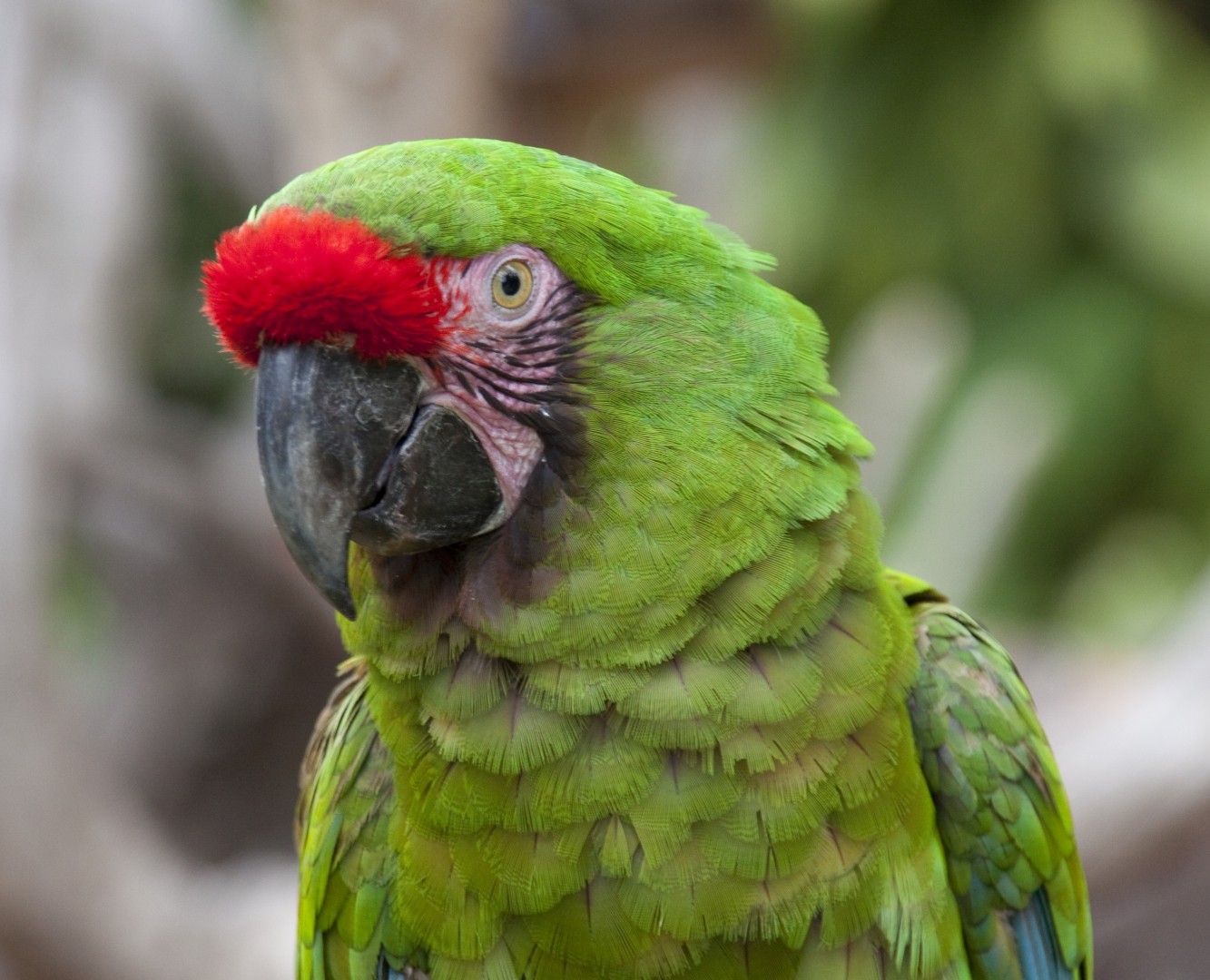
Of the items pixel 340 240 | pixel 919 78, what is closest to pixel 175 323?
pixel 919 78

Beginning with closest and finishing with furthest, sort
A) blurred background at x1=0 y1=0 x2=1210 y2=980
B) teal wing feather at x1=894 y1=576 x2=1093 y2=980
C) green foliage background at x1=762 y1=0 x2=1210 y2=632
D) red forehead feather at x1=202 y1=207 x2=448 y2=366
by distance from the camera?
red forehead feather at x1=202 y1=207 x2=448 y2=366 → teal wing feather at x1=894 y1=576 x2=1093 y2=980 → blurred background at x1=0 y1=0 x2=1210 y2=980 → green foliage background at x1=762 y1=0 x2=1210 y2=632

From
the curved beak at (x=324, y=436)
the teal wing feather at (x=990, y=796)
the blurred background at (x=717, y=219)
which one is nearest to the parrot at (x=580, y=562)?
the curved beak at (x=324, y=436)

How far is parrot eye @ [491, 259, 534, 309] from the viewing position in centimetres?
142

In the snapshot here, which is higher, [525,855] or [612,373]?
[612,373]

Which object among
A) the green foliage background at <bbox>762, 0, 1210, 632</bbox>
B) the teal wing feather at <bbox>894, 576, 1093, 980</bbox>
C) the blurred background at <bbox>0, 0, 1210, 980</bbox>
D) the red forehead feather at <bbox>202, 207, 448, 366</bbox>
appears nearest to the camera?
the red forehead feather at <bbox>202, 207, 448, 366</bbox>

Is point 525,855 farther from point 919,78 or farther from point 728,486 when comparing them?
point 919,78

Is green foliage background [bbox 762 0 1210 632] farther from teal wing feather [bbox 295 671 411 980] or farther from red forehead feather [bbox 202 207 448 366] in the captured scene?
red forehead feather [bbox 202 207 448 366]

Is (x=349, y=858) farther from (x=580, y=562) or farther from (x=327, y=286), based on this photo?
(x=327, y=286)

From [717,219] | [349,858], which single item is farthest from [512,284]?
[717,219]

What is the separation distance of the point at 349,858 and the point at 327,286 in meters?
0.78

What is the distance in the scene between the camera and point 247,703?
5.88 m

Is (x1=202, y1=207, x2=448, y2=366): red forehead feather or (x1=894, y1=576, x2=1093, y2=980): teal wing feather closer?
(x1=202, y1=207, x2=448, y2=366): red forehead feather

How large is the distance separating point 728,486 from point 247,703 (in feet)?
16.0

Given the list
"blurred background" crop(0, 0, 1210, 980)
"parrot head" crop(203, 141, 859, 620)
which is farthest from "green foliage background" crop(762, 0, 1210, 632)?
"parrot head" crop(203, 141, 859, 620)
